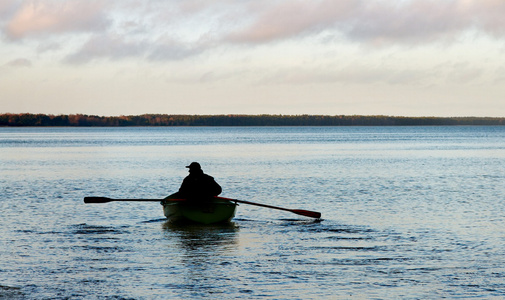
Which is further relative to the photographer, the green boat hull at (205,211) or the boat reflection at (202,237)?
the green boat hull at (205,211)

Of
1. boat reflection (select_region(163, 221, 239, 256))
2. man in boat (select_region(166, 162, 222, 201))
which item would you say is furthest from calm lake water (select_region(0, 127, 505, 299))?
man in boat (select_region(166, 162, 222, 201))

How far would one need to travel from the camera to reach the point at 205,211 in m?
20.7

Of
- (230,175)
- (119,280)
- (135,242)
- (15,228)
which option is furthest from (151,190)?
(119,280)

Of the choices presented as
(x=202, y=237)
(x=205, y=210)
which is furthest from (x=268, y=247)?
(x=205, y=210)

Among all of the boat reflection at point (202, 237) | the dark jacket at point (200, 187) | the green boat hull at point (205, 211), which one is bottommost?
the boat reflection at point (202, 237)

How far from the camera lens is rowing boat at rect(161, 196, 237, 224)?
20.6m

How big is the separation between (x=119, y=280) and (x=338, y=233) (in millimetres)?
8141

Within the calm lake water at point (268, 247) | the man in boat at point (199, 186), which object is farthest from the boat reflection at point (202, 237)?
the man in boat at point (199, 186)

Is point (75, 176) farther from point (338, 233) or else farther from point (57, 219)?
point (338, 233)

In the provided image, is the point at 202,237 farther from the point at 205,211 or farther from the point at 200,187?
the point at 200,187

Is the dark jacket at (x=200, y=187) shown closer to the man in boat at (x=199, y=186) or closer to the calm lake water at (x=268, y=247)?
the man in boat at (x=199, y=186)

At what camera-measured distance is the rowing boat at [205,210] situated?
20.6m

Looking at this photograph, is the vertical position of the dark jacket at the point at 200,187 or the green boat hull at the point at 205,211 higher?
the dark jacket at the point at 200,187

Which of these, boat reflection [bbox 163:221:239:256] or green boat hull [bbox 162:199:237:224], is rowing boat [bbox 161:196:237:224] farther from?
boat reflection [bbox 163:221:239:256]
